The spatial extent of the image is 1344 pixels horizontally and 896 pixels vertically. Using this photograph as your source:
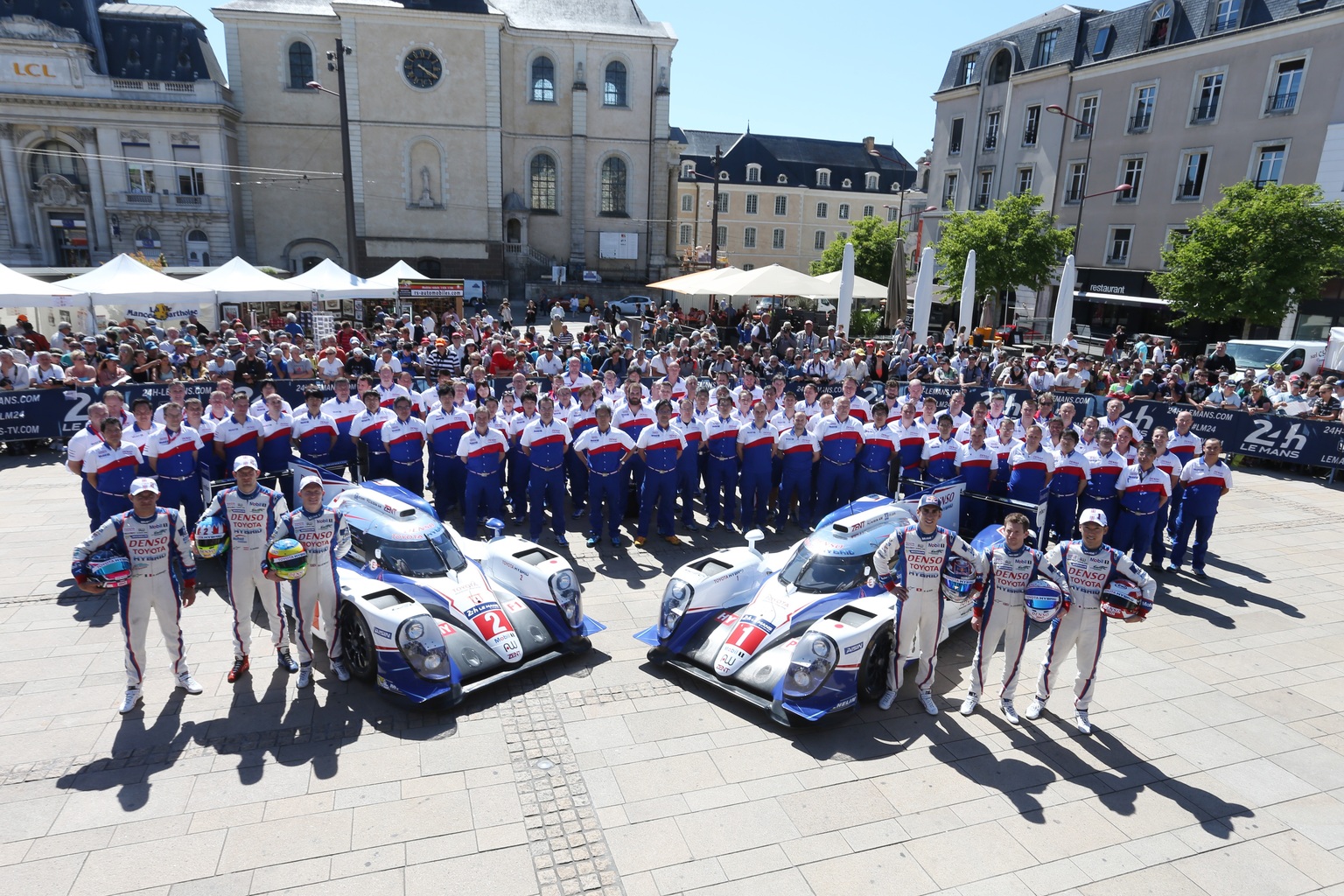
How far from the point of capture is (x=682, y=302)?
4503cm

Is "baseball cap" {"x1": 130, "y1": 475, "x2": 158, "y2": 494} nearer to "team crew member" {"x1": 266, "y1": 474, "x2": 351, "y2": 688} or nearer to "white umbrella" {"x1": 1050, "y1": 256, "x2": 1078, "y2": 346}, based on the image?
"team crew member" {"x1": 266, "y1": 474, "x2": 351, "y2": 688}

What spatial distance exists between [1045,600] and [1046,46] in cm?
4134

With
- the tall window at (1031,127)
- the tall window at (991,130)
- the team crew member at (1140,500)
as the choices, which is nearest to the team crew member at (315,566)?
the team crew member at (1140,500)

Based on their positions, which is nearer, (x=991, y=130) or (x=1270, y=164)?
(x=1270, y=164)

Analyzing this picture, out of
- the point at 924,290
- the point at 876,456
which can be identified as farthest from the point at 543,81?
the point at 876,456

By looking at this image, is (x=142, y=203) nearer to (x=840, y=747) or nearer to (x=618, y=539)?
(x=618, y=539)

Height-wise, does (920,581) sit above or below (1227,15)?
below

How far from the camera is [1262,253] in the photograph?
23875 millimetres

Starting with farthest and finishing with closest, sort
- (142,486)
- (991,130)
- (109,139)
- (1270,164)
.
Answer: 1. (109,139)
2. (991,130)
3. (1270,164)
4. (142,486)

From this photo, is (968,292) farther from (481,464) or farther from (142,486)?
(142,486)

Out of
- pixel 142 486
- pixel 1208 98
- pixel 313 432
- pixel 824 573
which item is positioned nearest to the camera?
pixel 142 486

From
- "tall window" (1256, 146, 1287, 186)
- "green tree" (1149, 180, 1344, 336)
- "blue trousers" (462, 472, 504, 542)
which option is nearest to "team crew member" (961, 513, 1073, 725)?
"blue trousers" (462, 472, 504, 542)

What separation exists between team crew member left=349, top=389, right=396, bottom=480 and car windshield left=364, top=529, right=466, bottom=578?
3.44m

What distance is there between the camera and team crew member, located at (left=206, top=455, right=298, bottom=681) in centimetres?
689
